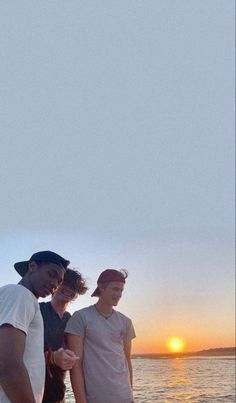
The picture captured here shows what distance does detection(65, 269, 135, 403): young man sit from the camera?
13.0 feet

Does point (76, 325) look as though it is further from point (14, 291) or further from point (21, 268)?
point (14, 291)

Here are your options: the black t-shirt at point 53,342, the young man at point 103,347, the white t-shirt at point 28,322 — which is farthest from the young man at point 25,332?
the young man at point 103,347

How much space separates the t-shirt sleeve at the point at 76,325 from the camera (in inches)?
158

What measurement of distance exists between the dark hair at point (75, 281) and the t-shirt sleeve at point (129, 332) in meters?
0.54

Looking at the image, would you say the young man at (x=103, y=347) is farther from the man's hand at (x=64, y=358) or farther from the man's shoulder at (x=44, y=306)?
the man's hand at (x=64, y=358)

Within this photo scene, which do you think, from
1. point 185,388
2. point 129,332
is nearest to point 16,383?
point 129,332

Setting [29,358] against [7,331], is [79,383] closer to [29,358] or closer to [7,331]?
[29,358]

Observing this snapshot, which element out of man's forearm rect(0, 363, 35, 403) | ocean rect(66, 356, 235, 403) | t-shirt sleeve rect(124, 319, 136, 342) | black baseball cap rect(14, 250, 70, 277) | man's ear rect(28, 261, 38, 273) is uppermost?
black baseball cap rect(14, 250, 70, 277)

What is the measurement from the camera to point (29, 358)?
240 cm

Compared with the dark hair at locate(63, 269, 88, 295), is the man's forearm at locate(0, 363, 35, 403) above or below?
below

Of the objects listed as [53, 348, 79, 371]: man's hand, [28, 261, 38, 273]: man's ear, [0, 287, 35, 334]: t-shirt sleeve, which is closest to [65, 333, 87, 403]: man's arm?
[53, 348, 79, 371]: man's hand

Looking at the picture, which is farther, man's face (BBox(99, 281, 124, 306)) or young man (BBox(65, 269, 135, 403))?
man's face (BBox(99, 281, 124, 306))

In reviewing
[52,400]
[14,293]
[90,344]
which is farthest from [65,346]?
[14,293]

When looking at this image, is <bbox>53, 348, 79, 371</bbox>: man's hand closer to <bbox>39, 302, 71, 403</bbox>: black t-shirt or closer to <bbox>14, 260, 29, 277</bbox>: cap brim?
<bbox>39, 302, 71, 403</bbox>: black t-shirt
